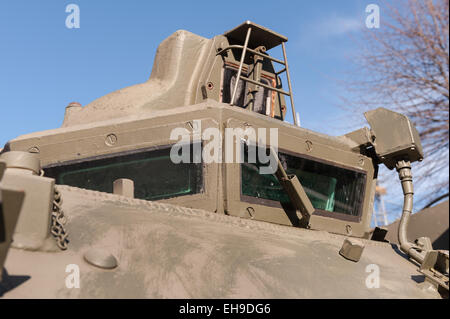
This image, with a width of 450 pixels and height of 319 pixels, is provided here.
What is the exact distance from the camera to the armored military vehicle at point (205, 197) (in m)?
2.33

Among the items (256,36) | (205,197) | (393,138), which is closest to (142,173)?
(205,197)

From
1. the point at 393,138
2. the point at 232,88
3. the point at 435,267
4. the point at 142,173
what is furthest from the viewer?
the point at 232,88

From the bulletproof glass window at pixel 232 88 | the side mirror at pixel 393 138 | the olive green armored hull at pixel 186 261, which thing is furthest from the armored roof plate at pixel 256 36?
the olive green armored hull at pixel 186 261

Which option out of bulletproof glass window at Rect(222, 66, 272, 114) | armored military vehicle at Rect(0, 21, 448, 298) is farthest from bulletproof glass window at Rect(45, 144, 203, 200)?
bulletproof glass window at Rect(222, 66, 272, 114)

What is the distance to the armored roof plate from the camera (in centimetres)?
530

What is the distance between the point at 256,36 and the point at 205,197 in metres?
2.34

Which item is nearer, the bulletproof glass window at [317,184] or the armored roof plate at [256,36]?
the bulletproof glass window at [317,184]

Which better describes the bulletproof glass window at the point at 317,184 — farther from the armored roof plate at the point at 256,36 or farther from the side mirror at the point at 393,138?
the armored roof plate at the point at 256,36

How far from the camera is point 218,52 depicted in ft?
17.6

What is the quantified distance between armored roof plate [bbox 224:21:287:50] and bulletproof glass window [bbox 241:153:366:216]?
1610 mm

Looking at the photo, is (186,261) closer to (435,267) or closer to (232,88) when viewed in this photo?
(435,267)

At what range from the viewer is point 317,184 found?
4.66 metres

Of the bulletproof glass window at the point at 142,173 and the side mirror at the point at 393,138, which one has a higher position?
the side mirror at the point at 393,138
